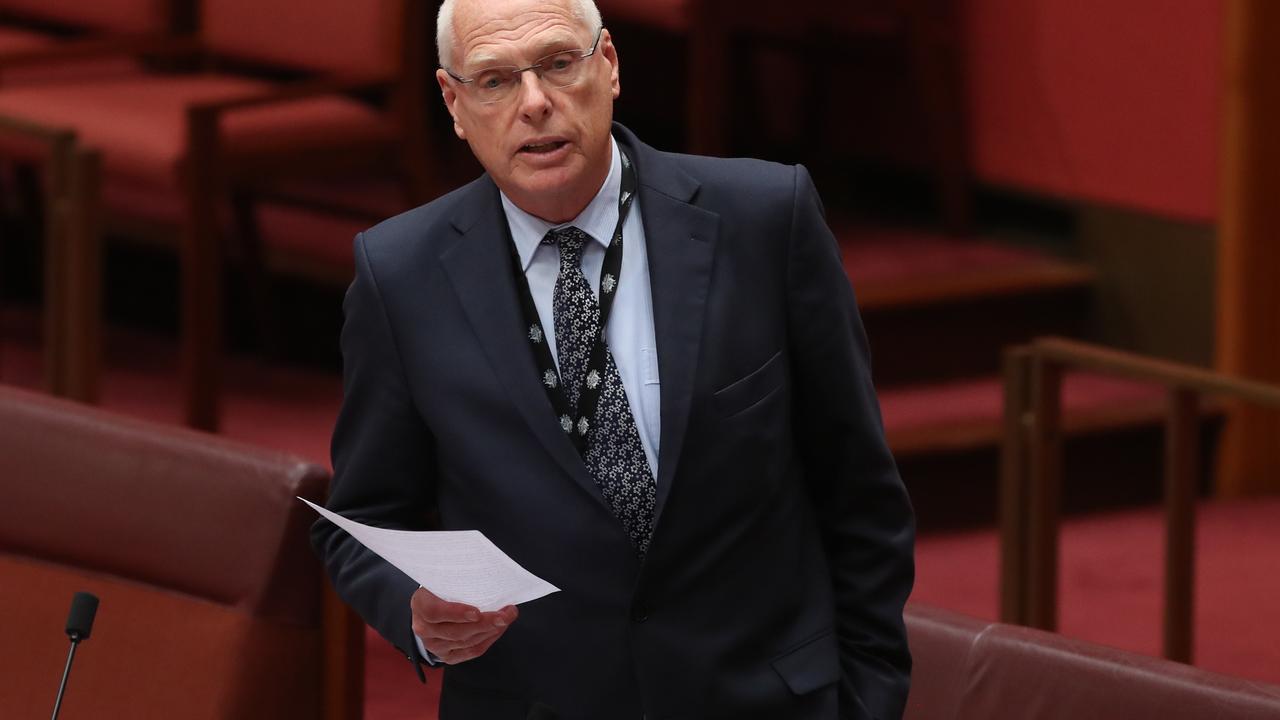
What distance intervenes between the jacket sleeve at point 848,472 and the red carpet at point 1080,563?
1.43m

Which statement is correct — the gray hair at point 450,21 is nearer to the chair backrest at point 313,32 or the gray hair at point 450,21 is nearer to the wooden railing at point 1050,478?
the wooden railing at point 1050,478

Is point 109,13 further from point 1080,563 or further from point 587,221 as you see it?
point 587,221

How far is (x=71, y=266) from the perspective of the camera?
3914mm

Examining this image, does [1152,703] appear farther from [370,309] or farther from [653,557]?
[370,309]

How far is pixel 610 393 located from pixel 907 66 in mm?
3278

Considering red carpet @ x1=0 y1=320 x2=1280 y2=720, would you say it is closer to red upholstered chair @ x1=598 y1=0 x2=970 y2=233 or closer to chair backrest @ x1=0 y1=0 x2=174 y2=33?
chair backrest @ x1=0 y1=0 x2=174 y2=33

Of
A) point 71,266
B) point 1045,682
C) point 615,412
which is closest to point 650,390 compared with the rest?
point 615,412

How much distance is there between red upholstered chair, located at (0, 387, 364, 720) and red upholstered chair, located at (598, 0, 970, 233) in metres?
2.07

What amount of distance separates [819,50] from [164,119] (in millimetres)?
1564

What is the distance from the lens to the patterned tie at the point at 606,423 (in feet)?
5.73

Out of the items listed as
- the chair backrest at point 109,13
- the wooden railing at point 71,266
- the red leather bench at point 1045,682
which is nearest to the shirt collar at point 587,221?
the red leather bench at point 1045,682

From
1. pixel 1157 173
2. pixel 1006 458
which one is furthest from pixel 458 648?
pixel 1157 173

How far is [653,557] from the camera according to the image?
1.74m

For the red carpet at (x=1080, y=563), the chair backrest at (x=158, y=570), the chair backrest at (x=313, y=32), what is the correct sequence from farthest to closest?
the chair backrest at (x=313, y=32)
the red carpet at (x=1080, y=563)
the chair backrest at (x=158, y=570)
